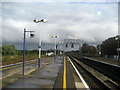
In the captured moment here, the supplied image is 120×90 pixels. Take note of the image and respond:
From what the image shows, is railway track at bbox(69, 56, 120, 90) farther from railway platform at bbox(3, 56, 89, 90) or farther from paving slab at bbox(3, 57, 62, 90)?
paving slab at bbox(3, 57, 62, 90)

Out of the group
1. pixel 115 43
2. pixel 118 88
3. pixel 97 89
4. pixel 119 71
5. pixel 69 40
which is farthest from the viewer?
pixel 115 43

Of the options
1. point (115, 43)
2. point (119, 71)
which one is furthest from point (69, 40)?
point (119, 71)

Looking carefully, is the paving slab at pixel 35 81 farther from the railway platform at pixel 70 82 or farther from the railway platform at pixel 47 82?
the railway platform at pixel 70 82

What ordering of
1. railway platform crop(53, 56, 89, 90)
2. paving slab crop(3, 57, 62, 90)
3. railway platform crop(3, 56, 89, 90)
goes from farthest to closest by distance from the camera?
railway platform crop(53, 56, 89, 90) < paving slab crop(3, 57, 62, 90) < railway platform crop(3, 56, 89, 90)

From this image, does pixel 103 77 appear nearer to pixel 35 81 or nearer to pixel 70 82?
pixel 70 82

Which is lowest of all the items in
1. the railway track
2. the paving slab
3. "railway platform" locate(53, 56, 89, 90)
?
the railway track

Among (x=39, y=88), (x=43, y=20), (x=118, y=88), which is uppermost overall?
(x=43, y=20)

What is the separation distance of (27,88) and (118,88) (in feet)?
22.6

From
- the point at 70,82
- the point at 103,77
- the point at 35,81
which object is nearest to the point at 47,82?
the point at 35,81

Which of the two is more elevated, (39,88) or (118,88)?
(39,88)

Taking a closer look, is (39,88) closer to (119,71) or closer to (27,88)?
(27,88)

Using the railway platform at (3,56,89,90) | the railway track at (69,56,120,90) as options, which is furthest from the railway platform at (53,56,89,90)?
the railway track at (69,56,120,90)

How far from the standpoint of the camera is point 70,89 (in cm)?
911

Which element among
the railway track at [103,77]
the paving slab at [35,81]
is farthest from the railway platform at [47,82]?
the railway track at [103,77]
